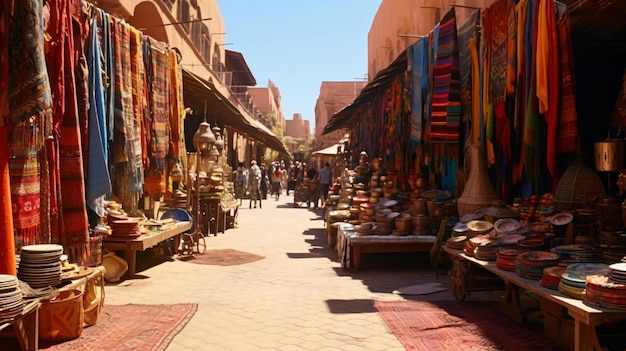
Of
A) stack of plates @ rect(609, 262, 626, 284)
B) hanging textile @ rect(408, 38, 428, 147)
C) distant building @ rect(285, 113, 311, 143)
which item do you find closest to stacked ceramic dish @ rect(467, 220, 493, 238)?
stack of plates @ rect(609, 262, 626, 284)

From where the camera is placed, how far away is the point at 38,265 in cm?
384

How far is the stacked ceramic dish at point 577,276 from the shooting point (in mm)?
3570

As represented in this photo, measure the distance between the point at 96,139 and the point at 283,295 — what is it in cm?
247

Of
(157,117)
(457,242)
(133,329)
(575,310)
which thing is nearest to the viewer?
(575,310)

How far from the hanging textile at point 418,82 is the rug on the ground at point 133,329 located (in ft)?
14.0

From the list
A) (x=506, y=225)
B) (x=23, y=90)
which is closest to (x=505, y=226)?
(x=506, y=225)

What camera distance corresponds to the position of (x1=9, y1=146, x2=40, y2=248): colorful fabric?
391 cm

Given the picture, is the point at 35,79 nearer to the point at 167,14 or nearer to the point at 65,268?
the point at 65,268

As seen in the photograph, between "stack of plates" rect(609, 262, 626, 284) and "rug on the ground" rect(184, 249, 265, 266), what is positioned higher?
"stack of plates" rect(609, 262, 626, 284)

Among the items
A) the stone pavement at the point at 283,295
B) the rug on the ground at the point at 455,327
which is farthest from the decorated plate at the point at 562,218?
the stone pavement at the point at 283,295

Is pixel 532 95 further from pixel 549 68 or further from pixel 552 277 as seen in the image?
pixel 552 277

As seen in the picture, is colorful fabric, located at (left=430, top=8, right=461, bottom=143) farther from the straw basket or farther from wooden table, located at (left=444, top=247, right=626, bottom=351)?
wooden table, located at (left=444, top=247, right=626, bottom=351)

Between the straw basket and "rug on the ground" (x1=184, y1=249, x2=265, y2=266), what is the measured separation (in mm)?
3406

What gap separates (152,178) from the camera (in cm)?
714
